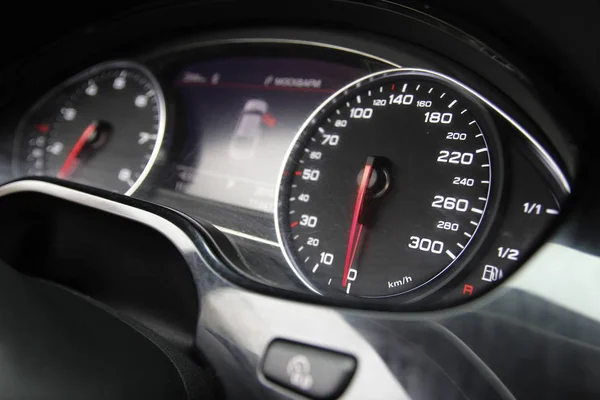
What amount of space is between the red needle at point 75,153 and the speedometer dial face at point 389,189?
2.55ft

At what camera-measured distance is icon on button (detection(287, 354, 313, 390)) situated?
3.44ft

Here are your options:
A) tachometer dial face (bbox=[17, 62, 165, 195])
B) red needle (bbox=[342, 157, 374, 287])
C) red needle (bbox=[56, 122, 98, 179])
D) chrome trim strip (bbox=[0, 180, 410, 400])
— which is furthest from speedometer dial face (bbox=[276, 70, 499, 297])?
red needle (bbox=[56, 122, 98, 179])

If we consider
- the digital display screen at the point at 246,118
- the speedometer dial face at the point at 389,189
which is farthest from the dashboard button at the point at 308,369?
the digital display screen at the point at 246,118

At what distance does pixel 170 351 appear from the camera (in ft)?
3.86

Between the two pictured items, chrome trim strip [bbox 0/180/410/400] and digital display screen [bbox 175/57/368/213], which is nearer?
chrome trim strip [bbox 0/180/410/400]

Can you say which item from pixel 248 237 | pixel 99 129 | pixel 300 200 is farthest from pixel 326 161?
pixel 99 129

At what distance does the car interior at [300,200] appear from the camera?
3.42ft

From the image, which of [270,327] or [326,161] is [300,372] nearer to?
[270,327]

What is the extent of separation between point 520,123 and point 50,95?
164 cm

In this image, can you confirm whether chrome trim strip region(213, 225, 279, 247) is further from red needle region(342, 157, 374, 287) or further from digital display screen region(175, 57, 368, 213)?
red needle region(342, 157, 374, 287)

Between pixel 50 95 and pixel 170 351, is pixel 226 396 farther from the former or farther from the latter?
pixel 50 95

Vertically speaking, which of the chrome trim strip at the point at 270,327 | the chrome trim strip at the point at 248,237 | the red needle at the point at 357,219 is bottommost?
the chrome trim strip at the point at 270,327

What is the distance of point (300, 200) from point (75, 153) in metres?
0.88

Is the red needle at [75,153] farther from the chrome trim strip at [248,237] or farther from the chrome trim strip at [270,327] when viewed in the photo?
the chrome trim strip at [270,327]
